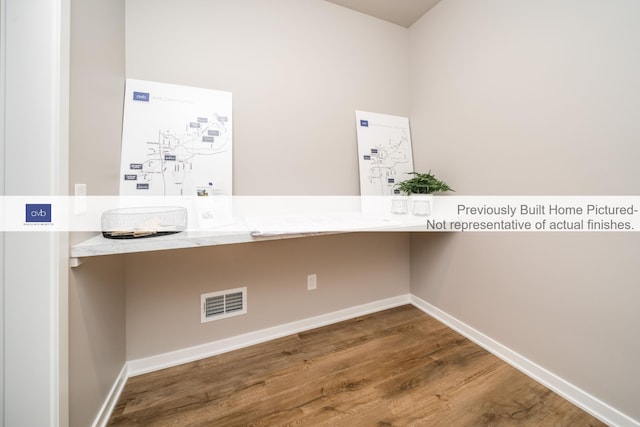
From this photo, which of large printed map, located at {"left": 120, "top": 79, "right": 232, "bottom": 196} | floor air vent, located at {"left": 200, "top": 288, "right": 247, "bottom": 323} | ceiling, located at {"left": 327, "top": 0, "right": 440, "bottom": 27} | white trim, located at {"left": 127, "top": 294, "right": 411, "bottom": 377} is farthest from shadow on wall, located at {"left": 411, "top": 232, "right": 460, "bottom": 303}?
ceiling, located at {"left": 327, "top": 0, "right": 440, "bottom": 27}

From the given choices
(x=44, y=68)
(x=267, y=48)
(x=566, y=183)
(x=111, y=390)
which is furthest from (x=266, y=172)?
(x=566, y=183)

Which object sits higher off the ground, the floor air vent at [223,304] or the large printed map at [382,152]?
the large printed map at [382,152]

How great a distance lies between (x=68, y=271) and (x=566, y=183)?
2.27 metres

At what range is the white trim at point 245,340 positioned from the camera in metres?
1.44

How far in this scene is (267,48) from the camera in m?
1.67

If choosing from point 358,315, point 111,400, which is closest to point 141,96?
point 111,400

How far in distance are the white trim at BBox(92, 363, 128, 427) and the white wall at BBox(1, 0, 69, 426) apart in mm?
379

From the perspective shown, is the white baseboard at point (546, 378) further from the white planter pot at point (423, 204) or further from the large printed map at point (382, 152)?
the large printed map at point (382, 152)

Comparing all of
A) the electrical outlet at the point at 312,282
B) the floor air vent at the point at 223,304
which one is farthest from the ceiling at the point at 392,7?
the floor air vent at the point at 223,304

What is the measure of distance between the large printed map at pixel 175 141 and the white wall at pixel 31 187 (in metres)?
0.56

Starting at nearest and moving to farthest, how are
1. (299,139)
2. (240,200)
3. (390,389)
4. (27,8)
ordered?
(27,8)
(390,389)
(240,200)
(299,139)

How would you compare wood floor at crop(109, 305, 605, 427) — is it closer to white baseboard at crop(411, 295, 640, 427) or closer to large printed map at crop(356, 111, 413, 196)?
white baseboard at crop(411, 295, 640, 427)

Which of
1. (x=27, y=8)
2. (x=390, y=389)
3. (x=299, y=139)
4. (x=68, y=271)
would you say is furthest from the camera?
(x=299, y=139)

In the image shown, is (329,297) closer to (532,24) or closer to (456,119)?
(456,119)
